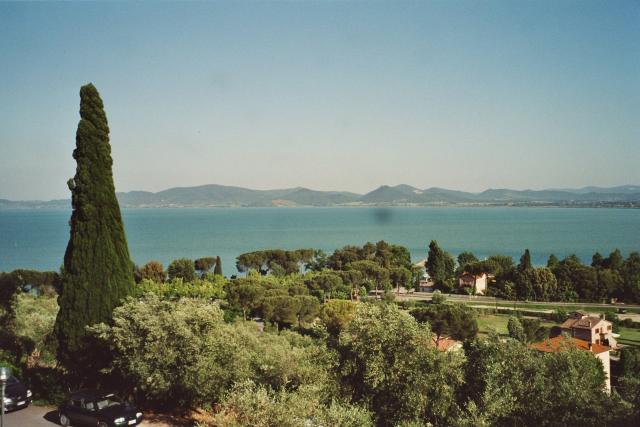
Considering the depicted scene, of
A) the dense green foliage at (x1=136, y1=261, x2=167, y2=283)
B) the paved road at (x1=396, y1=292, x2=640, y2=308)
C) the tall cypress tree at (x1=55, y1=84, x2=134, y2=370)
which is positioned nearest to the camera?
the tall cypress tree at (x1=55, y1=84, x2=134, y2=370)

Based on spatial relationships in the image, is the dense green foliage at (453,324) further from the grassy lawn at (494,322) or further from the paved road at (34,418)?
the paved road at (34,418)

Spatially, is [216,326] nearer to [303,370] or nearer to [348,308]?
[303,370]

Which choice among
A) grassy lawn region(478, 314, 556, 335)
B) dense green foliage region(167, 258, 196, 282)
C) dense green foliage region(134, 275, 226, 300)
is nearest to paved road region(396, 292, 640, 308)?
grassy lawn region(478, 314, 556, 335)

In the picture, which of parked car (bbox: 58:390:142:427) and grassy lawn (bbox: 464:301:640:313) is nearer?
parked car (bbox: 58:390:142:427)

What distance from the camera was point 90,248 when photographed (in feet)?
48.5

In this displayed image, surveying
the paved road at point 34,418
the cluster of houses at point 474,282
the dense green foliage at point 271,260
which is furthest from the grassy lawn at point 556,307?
the paved road at point 34,418

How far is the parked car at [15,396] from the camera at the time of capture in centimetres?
1247

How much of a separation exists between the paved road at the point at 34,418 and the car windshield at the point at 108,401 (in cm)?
84

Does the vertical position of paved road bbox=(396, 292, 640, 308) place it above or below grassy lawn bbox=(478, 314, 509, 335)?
below

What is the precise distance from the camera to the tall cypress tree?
1431 cm

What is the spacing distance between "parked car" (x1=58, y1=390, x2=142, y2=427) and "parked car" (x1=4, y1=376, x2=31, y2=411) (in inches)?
63.4

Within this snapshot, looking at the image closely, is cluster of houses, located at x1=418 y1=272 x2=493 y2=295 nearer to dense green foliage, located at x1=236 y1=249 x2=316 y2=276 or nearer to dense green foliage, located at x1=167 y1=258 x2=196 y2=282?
dense green foliage, located at x1=236 y1=249 x2=316 y2=276

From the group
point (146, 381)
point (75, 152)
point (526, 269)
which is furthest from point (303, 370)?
point (526, 269)

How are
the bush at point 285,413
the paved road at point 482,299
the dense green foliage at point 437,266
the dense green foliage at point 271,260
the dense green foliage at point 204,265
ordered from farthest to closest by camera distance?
the dense green foliage at point 271,260 < the dense green foliage at point 437,266 < the dense green foliage at point 204,265 < the paved road at point 482,299 < the bush at point 285,413
